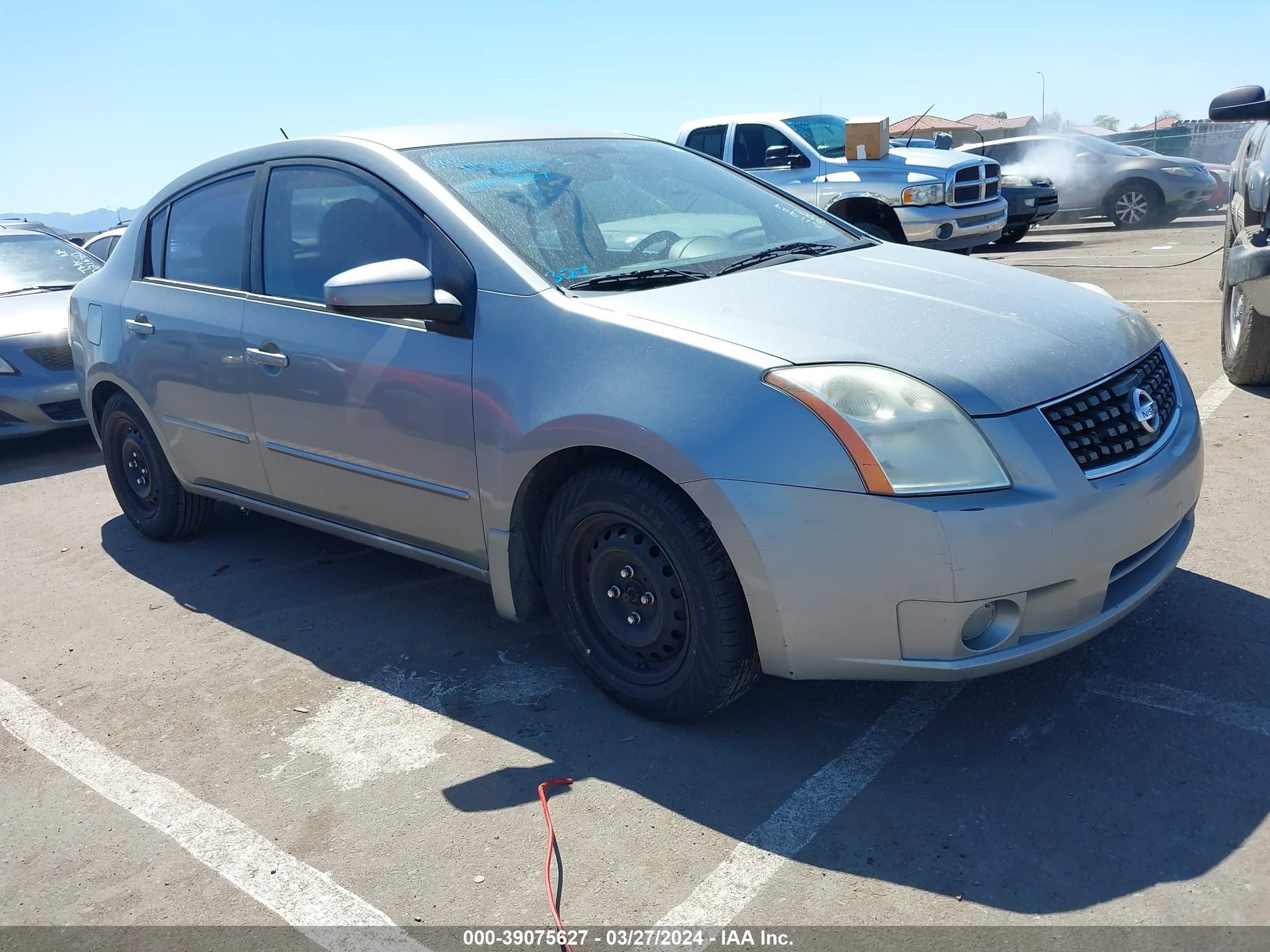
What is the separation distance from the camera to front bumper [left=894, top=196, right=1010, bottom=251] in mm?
11812

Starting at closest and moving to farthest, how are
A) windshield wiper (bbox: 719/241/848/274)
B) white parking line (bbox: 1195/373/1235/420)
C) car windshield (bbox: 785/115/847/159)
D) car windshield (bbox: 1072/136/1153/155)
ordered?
1. windshield wiper (bbox: 719/241/848/274)
2. white parking line (bbox: 1195/373/1235/420)
3. car windshield (bbox: 785/115/847/159)
4. car windshield (bbox: 1072/136/1153/155)

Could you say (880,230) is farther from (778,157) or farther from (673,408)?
(673,408)

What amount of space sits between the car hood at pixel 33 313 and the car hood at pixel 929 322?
5.89 meters

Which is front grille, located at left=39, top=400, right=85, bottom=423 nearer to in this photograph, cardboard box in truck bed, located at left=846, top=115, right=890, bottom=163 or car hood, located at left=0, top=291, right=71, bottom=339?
car hood, located at left=0, top=291, right=71, bottom=339

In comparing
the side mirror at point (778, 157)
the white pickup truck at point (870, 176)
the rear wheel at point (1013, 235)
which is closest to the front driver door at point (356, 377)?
the white pickup truck at point (870, 176)

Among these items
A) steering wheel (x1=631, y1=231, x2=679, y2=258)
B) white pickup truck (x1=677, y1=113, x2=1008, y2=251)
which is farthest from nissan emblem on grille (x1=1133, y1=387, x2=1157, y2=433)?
white pickup truck (x1=677, y1=113, x2=1008, y2=251)

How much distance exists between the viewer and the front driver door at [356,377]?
3389 millimetres

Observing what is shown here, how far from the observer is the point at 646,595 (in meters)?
3.10

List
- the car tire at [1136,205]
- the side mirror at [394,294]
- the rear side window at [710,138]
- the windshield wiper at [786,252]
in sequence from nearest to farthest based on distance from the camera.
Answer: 1. the side mirror at [394,294]
2. the windshield wiper at [786,252]
3. the rear side window at [710,138]
4. the car tire at [1136,205]

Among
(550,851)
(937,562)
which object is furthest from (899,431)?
(550,851)

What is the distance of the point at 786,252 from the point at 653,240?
0.46m

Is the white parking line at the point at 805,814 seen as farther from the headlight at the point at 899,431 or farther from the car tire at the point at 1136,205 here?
the car tire at the point at 1136,205

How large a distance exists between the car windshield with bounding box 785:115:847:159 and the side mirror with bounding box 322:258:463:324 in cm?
1009

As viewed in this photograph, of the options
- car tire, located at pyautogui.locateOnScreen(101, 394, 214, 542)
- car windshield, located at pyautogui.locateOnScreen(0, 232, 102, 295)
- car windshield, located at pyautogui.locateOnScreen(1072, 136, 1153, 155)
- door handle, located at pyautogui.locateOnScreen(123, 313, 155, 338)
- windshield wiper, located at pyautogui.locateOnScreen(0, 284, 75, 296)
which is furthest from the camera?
car windshield, located at pyautogui.locateOnScreen(1072, 136, 1153, 155)
